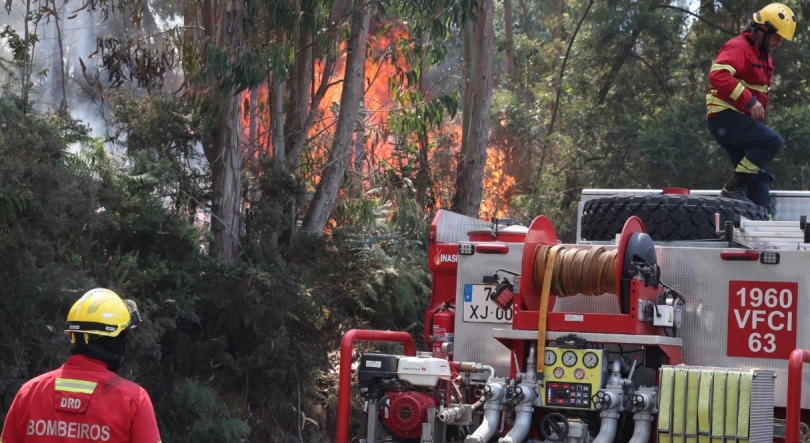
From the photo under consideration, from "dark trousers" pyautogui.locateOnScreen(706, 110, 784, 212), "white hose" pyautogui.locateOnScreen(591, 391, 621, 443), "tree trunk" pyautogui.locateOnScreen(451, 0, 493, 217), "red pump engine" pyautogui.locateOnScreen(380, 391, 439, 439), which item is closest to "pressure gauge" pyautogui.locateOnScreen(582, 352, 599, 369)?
"white hose" pyautogui.locateOnScreen(591, 391, 621, 443)

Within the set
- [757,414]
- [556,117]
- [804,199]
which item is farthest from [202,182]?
[556,117]

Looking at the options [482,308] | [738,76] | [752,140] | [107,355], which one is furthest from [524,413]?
[738,76]

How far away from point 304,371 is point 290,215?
221cm

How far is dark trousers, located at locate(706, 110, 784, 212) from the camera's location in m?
8.70

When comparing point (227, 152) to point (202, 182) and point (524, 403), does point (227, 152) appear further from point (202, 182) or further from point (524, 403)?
point (524, 403)

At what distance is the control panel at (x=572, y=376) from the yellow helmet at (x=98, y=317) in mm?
3182

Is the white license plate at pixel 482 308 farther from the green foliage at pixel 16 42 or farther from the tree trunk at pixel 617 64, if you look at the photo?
the tree trunk at pixel 617 64

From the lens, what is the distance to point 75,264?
9695 millimetres

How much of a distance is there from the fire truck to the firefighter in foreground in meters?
1.26

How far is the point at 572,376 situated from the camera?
22.7 ft

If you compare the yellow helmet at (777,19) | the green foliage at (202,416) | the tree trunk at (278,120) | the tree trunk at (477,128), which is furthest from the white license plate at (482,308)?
the tree trunk at (477,128)

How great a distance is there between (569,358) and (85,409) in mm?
3427

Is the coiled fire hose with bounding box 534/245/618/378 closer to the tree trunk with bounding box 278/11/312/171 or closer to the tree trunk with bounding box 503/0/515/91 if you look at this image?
the tree trunk with bounding box 278/11/312/171

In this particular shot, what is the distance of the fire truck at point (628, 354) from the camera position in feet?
21.4
